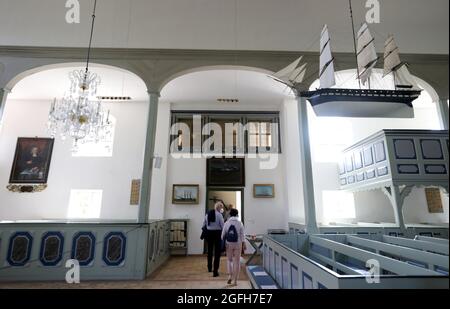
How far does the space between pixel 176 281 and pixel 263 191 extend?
14.9ft

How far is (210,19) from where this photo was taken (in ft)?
14.3

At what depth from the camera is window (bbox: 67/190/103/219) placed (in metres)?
7.60

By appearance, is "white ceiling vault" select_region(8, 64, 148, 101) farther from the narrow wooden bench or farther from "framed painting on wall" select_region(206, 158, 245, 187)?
the narrow wooden bench

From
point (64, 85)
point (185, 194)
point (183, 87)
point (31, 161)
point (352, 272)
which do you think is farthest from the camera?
point (185, 194)

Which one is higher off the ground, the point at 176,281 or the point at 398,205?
the point at 398,205

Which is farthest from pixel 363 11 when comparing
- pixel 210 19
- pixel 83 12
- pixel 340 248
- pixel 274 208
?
pixel 274 208

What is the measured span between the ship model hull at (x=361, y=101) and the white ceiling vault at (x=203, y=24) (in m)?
0.73

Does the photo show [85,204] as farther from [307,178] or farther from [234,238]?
[307,178]

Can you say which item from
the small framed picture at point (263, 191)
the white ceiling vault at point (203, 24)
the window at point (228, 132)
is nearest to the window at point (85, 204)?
the window at point (228, 132)

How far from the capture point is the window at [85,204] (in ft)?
24.9

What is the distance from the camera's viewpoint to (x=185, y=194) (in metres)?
8.07
